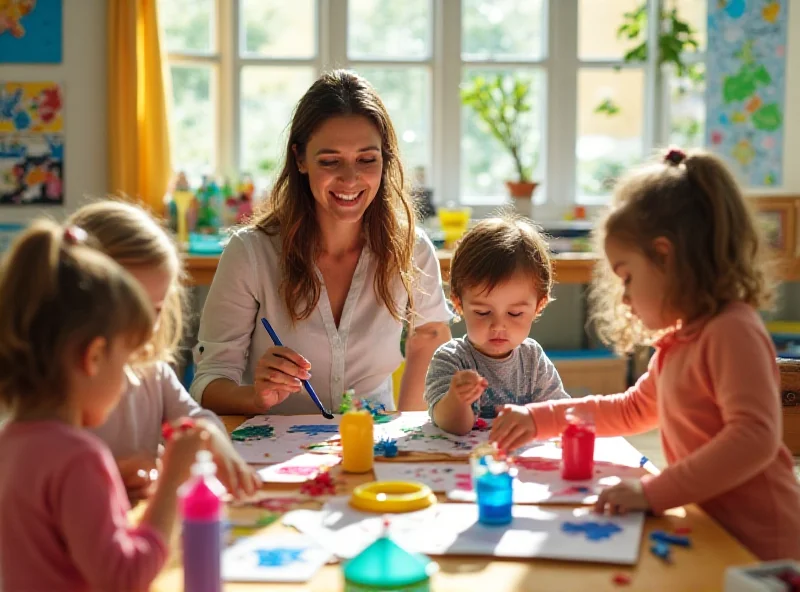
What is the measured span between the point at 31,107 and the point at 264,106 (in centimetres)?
109

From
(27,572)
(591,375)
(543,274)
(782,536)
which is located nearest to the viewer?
(27,572)

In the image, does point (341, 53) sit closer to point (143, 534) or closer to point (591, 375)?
point (591, 375)

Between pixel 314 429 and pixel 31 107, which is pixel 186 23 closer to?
pixel 31 107

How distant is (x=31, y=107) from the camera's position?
4.62 m

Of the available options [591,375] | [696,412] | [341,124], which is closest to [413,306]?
[341,124]

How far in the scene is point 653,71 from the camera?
5.02m

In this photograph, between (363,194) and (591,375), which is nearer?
(363,194)

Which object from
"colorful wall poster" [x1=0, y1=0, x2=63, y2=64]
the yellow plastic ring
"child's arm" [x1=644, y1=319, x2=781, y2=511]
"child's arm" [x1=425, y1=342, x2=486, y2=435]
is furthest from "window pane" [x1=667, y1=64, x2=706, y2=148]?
the yellow plastic ring

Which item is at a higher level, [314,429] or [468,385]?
[468,385]

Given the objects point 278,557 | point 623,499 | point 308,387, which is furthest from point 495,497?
point 308,387

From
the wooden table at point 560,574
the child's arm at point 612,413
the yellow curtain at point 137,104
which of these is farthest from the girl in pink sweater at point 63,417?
the yellow curtain at point 137,104

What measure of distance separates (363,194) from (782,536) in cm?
113

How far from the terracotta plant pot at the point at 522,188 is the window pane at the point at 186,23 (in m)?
1.64

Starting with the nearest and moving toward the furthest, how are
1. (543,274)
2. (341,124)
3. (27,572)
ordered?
1. (27,572)
2. (543,274)
3. (341,124)
